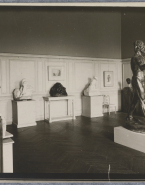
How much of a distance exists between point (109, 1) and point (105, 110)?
5.90m

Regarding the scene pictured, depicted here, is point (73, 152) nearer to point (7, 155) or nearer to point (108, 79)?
point (7, 155)

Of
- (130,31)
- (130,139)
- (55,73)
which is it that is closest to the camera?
(130,139)

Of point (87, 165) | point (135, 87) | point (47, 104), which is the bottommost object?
point (87, 165)

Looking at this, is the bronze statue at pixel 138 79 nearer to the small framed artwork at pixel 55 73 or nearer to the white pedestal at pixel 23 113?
the white pedestal at pixel 23 113

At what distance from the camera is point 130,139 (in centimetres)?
408

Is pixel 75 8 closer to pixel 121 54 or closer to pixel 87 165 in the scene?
pixel 87 165

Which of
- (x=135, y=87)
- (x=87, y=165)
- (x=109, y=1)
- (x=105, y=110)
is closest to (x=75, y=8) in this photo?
(x=109, y=1)

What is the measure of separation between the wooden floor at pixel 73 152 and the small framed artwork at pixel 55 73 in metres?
2.37

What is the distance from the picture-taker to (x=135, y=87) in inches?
164

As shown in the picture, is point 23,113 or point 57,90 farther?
point 57,90

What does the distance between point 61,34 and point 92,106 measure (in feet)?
10.0

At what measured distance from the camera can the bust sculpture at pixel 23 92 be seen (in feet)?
21.0

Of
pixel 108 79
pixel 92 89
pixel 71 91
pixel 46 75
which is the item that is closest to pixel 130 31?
pixel 108 79

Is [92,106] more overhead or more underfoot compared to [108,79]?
more underfoot
